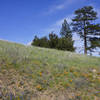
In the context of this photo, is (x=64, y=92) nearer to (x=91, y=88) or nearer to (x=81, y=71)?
(x=91, y=88)

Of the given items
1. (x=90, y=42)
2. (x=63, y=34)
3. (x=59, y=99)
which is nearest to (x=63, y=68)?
(x=59, y=99)

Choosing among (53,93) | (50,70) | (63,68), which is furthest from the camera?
(63,68)

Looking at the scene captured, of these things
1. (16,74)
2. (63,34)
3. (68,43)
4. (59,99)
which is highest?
(63,34)

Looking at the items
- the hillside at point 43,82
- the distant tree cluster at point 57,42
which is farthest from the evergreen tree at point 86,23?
the hillside at point 43,82

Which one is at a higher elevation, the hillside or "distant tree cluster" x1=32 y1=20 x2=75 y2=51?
"distant tree cluster" x1=32 y1=20 x2=75 y2=51

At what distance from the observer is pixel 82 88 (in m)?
5.46

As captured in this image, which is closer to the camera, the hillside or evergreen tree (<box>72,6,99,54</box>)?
the hillside

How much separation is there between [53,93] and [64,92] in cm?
46

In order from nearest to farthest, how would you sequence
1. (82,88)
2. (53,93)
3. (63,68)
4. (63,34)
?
(53,93) < (82,88) < (63,68) < (63,34)

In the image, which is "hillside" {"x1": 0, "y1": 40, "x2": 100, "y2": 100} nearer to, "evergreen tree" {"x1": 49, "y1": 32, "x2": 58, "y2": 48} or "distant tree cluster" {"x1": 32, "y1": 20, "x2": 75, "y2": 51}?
"distant tree cluster" {"x1": 32, "y1": 20, "x2": 75, "y2": 51}

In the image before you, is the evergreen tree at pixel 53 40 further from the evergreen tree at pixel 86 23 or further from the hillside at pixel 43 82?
the hillside at pixel 43 82

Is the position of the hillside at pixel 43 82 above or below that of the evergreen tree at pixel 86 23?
below

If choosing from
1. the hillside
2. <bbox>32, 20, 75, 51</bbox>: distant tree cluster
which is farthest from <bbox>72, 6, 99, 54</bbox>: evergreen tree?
the hillside

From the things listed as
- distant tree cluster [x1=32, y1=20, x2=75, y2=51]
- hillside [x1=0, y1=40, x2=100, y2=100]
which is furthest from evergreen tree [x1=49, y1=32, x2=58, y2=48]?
hillside [x1=0, y1=40, x2=100, y2=100]
